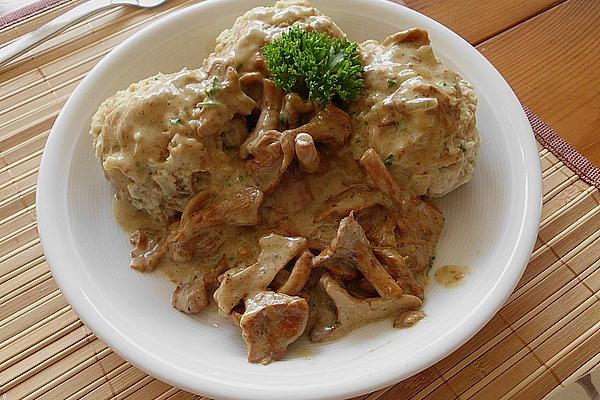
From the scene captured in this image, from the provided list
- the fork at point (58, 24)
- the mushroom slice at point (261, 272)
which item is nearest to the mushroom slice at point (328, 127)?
the mushroom slice at point (261, 272)

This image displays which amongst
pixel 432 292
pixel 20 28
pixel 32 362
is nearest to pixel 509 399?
pixel 432 292

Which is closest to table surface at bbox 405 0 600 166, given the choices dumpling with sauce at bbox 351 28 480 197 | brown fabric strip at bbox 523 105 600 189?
brown fabric strip at bbox 523 105 600 189

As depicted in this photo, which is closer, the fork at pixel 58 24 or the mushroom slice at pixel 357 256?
the mushroom slice at pixel 357 256

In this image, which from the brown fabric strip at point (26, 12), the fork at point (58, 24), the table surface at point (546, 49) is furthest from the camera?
the brown fabric strip at point (26, 12)

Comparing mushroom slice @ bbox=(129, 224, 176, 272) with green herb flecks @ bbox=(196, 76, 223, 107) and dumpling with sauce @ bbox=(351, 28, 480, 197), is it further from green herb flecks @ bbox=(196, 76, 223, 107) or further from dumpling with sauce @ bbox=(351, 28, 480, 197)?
dumpling with sauce @ bbox=(351, 28, 480, 197)

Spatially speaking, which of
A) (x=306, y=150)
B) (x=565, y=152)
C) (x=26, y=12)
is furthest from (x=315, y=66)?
(x=26, y=12)

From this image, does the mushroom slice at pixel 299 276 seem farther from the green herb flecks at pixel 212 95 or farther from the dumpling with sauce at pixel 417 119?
the green herb flecks at pixel 212 95

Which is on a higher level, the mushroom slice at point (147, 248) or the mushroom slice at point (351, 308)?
the mushroom slice at point (147, 248)
